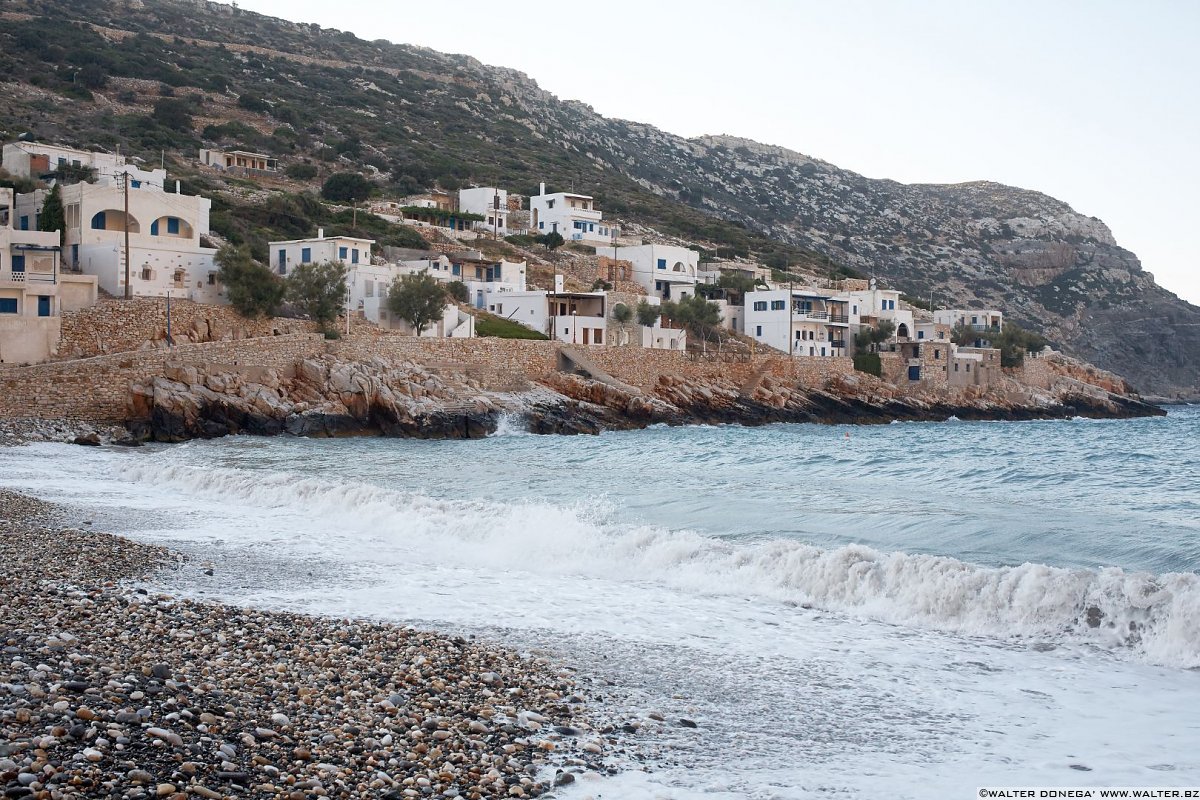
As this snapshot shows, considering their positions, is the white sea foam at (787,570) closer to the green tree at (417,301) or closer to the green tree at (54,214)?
the green tree at (417,301)

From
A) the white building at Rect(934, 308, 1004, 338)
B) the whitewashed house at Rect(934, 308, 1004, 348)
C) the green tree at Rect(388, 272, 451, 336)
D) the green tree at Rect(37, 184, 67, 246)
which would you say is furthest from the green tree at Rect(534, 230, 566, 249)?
the green tree at Rect(37, 184, 67, 246)

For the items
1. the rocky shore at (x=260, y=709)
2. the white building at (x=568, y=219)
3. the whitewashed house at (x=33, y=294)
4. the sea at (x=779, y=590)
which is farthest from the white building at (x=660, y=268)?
the rocky shore at (x=260, y=709)

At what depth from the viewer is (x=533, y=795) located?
6.25 m

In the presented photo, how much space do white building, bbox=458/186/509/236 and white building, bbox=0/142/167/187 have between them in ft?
96.4

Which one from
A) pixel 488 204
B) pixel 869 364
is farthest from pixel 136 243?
pixel 869 364

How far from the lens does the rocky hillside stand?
309ft

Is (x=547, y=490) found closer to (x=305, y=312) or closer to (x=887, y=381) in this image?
(x=305, y=312)

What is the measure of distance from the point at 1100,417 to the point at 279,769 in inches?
3316

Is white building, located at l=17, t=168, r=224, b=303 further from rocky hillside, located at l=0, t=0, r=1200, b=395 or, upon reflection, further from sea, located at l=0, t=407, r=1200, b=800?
sea, located at l=0, t=407, r=1200, b=800

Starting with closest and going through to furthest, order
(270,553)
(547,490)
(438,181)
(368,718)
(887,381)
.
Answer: (368,718) < (270,553) < (547,490) < (887,381) < (438,181)

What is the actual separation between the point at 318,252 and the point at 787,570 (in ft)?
147

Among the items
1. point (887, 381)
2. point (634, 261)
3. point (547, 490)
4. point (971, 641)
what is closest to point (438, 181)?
point (634, 261)

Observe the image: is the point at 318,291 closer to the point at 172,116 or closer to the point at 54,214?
the point at 54,214

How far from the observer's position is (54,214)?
46.0 m
